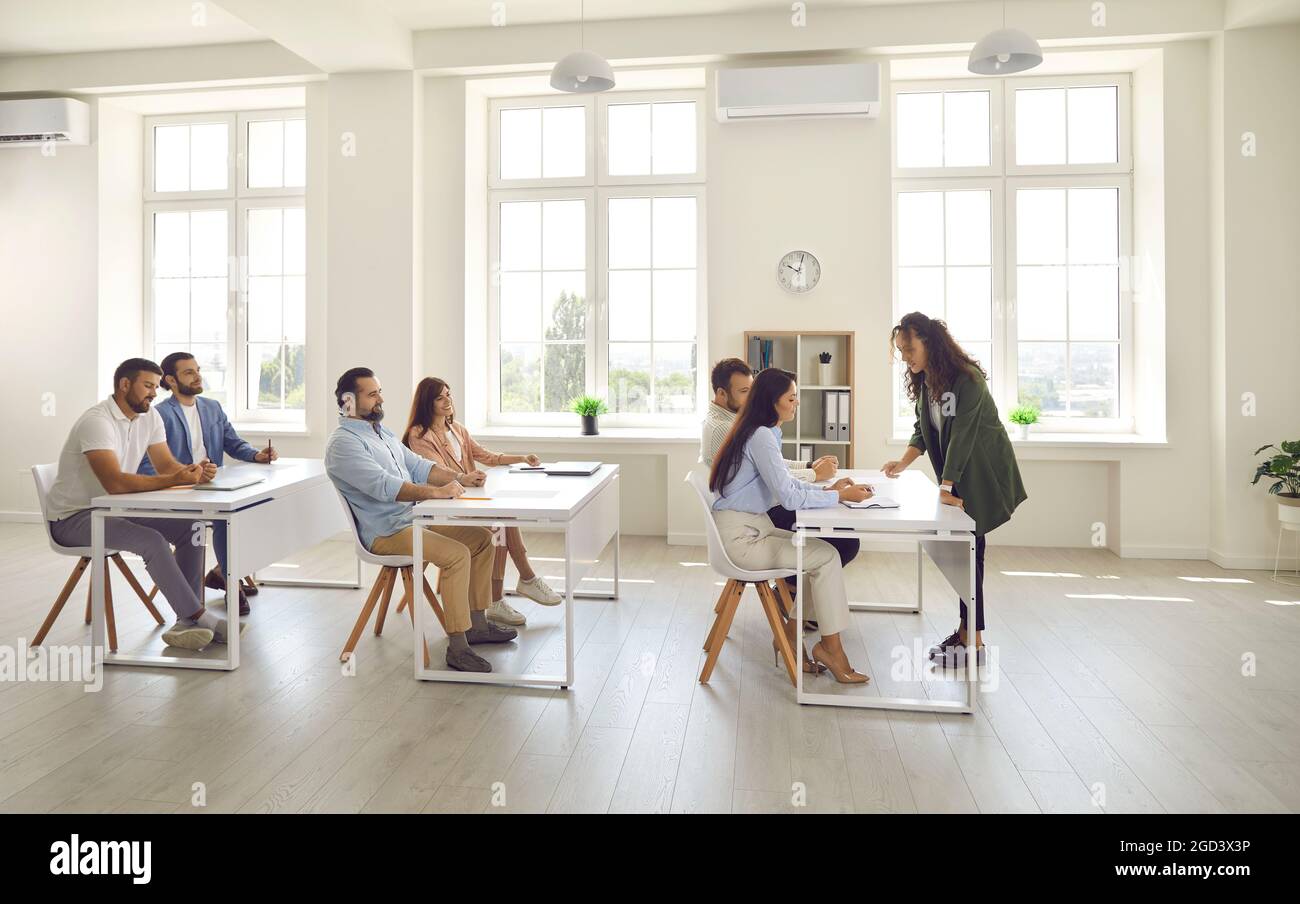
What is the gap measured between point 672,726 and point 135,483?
2442 mm

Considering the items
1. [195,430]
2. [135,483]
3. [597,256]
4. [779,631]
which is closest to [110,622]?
[135,483]

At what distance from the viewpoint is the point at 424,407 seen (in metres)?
4.30

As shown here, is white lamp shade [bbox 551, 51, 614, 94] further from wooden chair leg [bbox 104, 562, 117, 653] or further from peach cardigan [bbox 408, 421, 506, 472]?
wooden chair leg [bbox 104, 562, 117, 653]

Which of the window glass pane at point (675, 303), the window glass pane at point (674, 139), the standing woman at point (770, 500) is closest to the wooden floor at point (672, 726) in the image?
the standing woman at point (770, 500)

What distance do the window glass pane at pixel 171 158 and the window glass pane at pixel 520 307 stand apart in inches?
115

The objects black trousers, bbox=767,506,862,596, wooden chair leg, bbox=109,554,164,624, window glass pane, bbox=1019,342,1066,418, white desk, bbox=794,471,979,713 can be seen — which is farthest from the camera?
window glass pane, bbox=1019,342,1066,418

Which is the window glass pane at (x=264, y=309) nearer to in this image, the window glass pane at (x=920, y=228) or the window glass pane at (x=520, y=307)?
the window glass pane at (x=520, y=307)

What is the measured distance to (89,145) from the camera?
7023mm

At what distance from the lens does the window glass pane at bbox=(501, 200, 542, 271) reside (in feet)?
22.9

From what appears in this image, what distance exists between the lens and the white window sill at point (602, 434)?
20.9 feet

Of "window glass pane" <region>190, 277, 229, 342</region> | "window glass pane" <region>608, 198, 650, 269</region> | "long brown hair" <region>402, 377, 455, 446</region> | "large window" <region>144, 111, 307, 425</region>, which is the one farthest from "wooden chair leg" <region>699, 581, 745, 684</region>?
"window glass pane" <region>190, 277, 229, 342</region>

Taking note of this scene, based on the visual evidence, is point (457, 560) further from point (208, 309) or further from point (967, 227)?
point (208, 309)

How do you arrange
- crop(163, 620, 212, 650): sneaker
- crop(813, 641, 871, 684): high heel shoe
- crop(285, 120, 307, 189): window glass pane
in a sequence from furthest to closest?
1. crop(285, 120, 307, 189): window glass pane
2. crop(163, 620, 212, 650): sneaker
3. crop(813, 641, 871, 684): high heel shoe

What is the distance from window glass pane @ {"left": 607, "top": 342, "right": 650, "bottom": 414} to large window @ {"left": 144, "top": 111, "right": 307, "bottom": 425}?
8.32 feet
